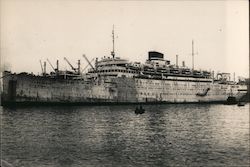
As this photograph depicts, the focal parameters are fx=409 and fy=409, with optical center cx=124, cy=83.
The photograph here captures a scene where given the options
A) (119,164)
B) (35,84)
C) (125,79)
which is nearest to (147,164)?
(119,164)

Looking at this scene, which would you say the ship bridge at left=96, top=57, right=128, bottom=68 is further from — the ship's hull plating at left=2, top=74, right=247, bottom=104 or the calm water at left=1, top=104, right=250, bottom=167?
the calm water at left=1, top=104, right=250, bottom=167

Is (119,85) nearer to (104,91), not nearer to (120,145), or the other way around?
(104,91)

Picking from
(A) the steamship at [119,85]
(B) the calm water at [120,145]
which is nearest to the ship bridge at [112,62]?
(A) the steamship at [119,85]

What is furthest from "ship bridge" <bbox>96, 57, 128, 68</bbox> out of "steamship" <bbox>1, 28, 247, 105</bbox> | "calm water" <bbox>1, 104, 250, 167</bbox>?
"calm water" <bbox>1, 104, 250, 167</bbox>

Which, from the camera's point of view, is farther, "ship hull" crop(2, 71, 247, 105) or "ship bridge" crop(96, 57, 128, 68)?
"ship bridge" crop(96, 57, 128, 68)

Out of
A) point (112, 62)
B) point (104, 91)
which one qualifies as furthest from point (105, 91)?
point (112, 62)

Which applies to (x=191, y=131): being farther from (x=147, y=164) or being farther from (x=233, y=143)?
(x=147, y=164)

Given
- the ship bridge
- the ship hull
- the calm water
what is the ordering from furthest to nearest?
the ship bridge < the ship hull < the calm water

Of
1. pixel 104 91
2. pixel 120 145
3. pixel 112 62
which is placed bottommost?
pixel 120 145
